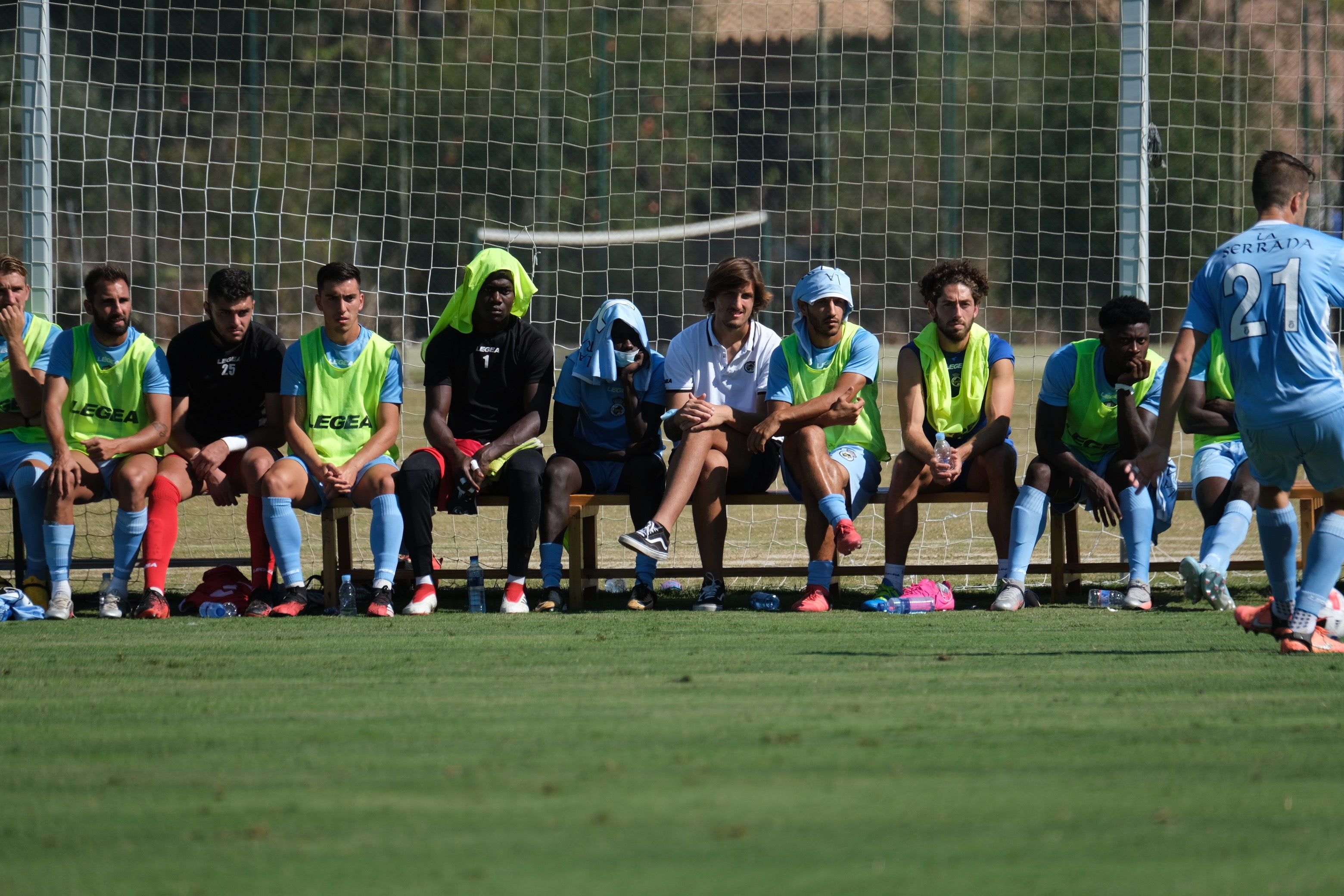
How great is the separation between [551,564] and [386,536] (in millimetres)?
797

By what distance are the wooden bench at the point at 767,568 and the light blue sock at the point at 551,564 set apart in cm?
7

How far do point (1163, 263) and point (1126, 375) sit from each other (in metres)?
3.50

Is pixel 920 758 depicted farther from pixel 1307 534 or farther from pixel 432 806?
pixel 1307 534

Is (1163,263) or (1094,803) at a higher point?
(1163,263)

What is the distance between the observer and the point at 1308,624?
4.88 meters

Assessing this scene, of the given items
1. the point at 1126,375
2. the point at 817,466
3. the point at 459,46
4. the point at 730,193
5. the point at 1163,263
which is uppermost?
the point at 459,46

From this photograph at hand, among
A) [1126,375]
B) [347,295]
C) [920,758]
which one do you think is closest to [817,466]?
[1126,375]

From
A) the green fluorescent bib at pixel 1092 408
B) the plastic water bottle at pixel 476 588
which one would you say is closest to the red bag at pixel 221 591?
the plastic water bottle at pixel 476 588

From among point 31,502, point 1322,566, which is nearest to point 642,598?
point 31,502

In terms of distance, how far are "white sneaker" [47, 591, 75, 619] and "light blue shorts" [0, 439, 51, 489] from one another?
73cm

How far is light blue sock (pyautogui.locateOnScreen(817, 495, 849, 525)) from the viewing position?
21.7 ft

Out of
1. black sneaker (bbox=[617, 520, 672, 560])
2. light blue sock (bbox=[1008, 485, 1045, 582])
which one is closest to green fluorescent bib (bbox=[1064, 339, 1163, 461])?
light blue sock (bbox=[1008, 485, 1045, 582])

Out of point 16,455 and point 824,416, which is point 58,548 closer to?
point 16,455

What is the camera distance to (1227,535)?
6.53m
